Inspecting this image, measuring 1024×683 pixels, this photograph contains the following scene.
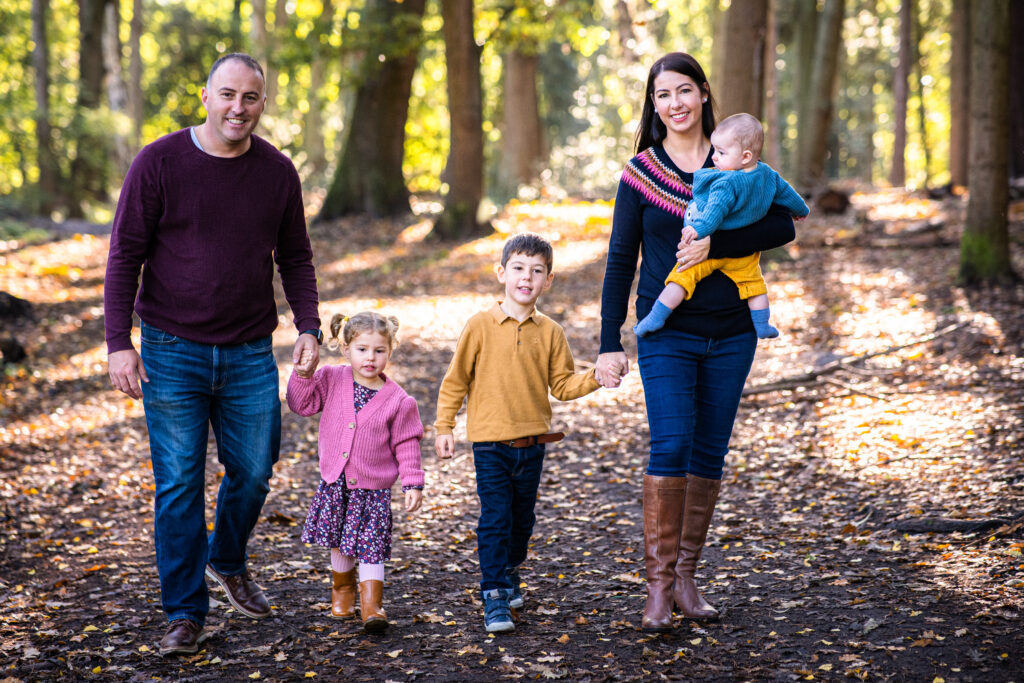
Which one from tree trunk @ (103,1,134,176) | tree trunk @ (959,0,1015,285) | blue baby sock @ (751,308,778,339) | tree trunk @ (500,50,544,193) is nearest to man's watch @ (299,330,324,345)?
blue baby sock @ (751,308,778,339)

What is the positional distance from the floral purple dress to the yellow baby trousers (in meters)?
1.45

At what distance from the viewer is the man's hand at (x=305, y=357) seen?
4160 millimetres

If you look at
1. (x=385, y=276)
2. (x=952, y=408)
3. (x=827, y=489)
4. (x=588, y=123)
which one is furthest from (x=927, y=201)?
(x=588, y=123)

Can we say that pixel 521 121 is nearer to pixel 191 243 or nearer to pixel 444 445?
pixel 191 243

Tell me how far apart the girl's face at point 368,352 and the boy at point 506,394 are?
314 mm

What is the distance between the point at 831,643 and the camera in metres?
3.90

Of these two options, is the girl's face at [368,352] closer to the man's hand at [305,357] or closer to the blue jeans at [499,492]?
the man's hand at [305,357]

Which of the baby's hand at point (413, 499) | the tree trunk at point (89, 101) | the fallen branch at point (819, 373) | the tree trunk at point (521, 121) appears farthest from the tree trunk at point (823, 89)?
the baby's hand at point (413, 499)

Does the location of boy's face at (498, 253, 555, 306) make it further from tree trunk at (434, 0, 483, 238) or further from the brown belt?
tree trunk at (434, 0, 483, 238)

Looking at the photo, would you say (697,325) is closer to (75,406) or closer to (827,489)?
(827,489)

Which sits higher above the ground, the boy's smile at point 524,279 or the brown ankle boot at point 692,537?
the boy's smile at point 524,279

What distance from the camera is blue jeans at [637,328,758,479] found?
4055mm

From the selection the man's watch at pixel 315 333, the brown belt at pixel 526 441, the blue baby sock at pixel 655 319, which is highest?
the blue baby sock at pixel 655 319

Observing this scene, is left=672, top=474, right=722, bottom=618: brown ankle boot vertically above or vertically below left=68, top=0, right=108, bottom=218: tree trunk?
below
